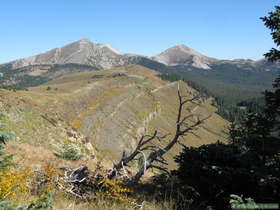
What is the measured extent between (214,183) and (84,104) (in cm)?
8676

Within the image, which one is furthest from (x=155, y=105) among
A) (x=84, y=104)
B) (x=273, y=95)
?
(x=273, y=95)

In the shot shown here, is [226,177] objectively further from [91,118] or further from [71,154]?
[91,118]

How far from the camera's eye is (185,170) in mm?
8461

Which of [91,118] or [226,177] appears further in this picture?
[91,118]

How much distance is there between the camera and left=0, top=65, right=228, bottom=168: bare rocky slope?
36938 millimetres

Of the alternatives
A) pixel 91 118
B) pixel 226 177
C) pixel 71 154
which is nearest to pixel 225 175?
pixel 226 177

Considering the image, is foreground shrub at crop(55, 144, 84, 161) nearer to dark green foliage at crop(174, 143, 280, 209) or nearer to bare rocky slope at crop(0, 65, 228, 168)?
bare rocky slope at crop(0, 65, 228, 168)

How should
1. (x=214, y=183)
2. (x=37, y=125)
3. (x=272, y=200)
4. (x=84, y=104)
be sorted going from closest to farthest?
(x=272, y=200)
(x=214, y=183)
(x=37, y=125)
(x=84, y=104)

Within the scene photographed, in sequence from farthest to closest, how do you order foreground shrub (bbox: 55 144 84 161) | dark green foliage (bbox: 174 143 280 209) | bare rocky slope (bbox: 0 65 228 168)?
bare rocky slope (bbox: 0 65 228 168), foreground shrub (bbox: 55 144 84 161), dark green foliage (bbox: 174 143 280 209)

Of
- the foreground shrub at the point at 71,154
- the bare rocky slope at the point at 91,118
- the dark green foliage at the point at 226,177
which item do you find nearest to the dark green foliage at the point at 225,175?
the dark green foliage at the point at 226,177

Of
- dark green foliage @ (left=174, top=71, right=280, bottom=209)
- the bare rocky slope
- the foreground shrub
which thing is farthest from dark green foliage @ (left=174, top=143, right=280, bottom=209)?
the foreground shrub

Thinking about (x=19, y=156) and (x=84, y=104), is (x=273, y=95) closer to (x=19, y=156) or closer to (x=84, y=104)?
(x=19, y=156)

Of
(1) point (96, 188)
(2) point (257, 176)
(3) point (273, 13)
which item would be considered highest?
(3) point (273, 13)

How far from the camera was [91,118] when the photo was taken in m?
78.8
